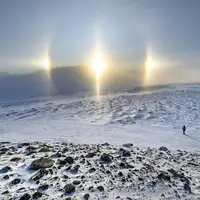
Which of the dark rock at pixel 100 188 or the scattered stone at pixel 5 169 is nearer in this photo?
the dark rock at pixel 100 188

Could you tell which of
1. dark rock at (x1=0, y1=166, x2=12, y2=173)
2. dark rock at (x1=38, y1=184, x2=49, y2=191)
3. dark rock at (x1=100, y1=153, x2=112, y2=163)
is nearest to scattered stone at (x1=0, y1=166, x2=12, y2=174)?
dark rock at (x1=0, y1=166, x2=12, y2=173)

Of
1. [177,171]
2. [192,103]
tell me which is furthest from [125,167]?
→ [192,103]

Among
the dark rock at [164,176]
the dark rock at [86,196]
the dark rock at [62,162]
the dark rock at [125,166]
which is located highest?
the dark rock at [62,162]

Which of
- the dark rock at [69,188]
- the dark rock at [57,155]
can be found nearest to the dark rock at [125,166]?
the dark rock at [69,188]

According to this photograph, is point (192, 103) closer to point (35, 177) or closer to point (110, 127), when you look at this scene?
point (110, 127)

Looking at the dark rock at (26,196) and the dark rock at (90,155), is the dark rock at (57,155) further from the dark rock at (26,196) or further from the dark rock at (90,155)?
the dark rock at (26,196)

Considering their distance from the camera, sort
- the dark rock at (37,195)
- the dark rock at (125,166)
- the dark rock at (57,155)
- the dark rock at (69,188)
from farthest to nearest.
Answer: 1. the dark rock at (57,155)
2. the dark rock at (125,166)
3. the dark rock at (69,188)
4. the dark rock at (37,195)

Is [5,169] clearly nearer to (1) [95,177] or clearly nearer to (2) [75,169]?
(2) [75,169]
